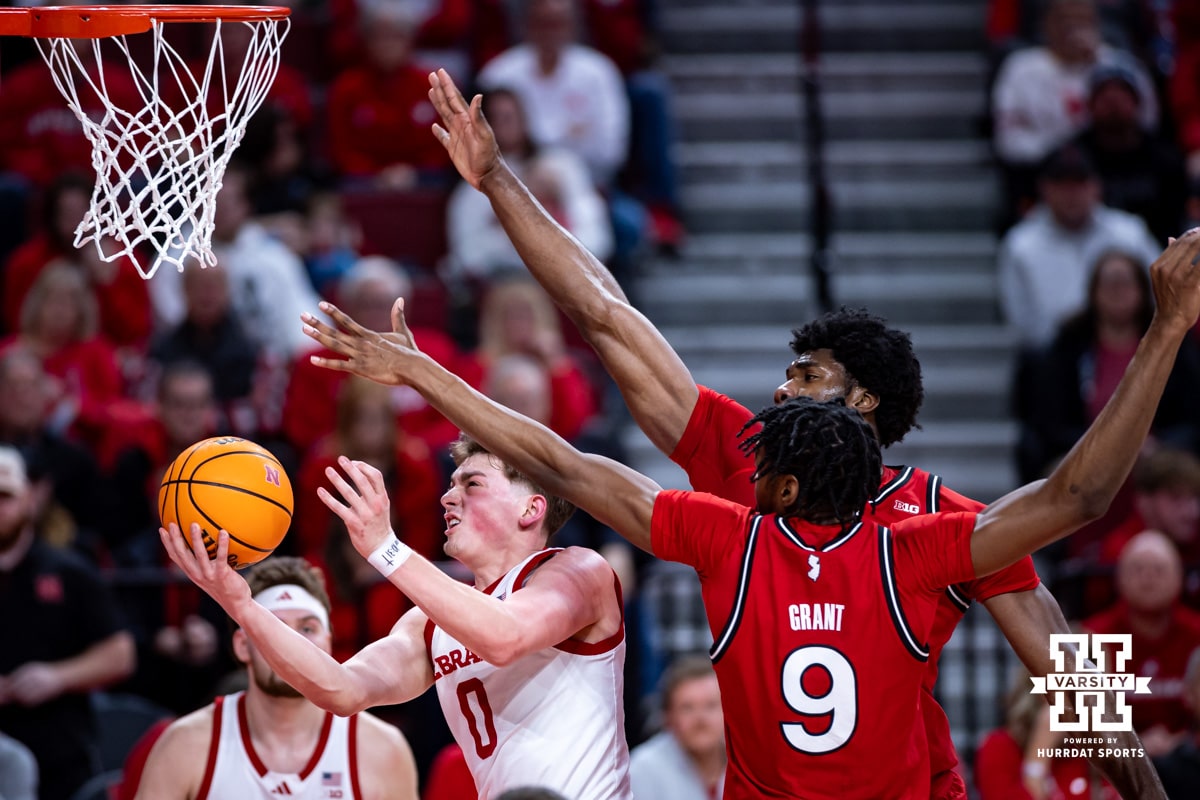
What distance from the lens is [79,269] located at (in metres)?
9.96

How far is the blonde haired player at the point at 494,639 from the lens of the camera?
4.43 meters

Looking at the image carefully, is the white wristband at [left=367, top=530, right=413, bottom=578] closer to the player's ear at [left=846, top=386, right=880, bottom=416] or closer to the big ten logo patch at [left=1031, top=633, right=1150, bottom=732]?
the player's ear at [left=846, top=386, right=880, bottom=416]

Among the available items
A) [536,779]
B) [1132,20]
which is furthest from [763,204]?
[536,779]

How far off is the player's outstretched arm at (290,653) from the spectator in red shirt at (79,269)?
5684 millimetres

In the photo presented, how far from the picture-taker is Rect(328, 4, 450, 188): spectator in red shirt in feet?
37.3

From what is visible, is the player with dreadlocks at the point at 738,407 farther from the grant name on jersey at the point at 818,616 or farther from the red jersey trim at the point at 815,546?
the grant name on jersey at the point at 818,616

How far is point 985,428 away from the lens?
10.5 meters

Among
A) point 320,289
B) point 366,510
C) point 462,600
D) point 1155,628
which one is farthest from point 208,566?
point 320,289

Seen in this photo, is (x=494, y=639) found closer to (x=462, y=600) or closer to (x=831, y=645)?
(x=462, y=600)

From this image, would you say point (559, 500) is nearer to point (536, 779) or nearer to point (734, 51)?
point (536, 779)

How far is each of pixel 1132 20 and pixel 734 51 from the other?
290 cm

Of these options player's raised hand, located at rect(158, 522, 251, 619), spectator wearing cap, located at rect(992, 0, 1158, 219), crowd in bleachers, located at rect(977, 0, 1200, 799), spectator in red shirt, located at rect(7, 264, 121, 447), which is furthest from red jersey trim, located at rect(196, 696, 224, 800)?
spectator wearing cap, located at rect(992, 0, 1158, 219)

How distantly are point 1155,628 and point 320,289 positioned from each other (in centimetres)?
526

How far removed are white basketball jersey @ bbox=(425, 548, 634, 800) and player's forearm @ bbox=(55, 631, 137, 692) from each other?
11.1ft
